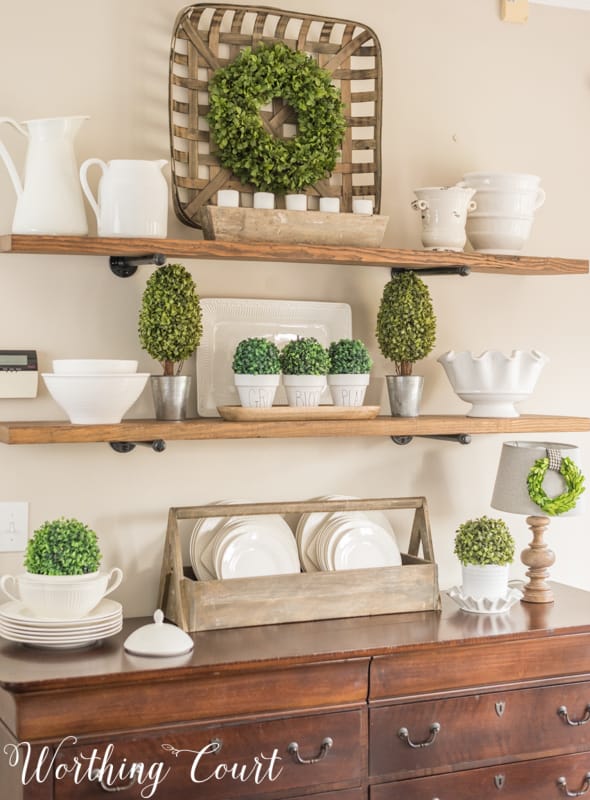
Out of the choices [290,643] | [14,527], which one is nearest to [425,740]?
[290,643]

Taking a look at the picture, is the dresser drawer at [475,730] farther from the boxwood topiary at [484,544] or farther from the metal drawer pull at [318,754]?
the boxwood topiary at [484,544]

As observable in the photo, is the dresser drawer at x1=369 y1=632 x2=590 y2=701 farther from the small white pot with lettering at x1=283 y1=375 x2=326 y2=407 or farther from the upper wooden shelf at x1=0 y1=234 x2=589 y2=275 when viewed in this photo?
the upper wooden shelf at x1=0 y1=234 x2=589 y2=275

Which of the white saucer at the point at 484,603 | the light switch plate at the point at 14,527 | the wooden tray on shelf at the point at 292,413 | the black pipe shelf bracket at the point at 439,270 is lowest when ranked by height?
the white saucer at the point at 484,603

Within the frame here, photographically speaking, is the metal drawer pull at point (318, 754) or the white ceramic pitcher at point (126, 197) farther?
the white ceramic pitcher at point (126, 197)

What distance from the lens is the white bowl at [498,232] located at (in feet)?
8.63

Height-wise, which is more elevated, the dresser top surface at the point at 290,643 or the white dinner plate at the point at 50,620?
the white dinner plate at the point at 50,620

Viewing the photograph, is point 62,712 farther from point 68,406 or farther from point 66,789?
point 68,406

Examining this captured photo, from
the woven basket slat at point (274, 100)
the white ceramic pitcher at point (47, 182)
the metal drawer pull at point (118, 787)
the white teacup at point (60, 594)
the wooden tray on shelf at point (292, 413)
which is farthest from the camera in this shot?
the woven basket slat at point (274, 100)

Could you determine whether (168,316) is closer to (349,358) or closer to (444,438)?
(349,358)

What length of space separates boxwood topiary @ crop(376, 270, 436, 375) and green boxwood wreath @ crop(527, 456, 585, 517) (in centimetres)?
40

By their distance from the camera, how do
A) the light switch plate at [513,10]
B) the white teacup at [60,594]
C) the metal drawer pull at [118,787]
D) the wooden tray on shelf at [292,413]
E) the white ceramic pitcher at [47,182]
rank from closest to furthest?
1. the metal drawer pull at [118,787]
2. the white teacup at [60,594]
3. the white ceramic pitcher at [47,182]
4. the wooden tray on shelf at [292,413]
5. the light switch plate at [513,10]

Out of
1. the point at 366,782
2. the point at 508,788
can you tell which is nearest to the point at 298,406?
the point at 366,782

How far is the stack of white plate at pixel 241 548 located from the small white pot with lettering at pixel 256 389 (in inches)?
11.7

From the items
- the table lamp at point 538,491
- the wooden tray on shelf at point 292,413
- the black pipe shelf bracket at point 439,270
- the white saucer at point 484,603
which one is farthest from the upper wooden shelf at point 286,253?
the white saucer at point 484,603
